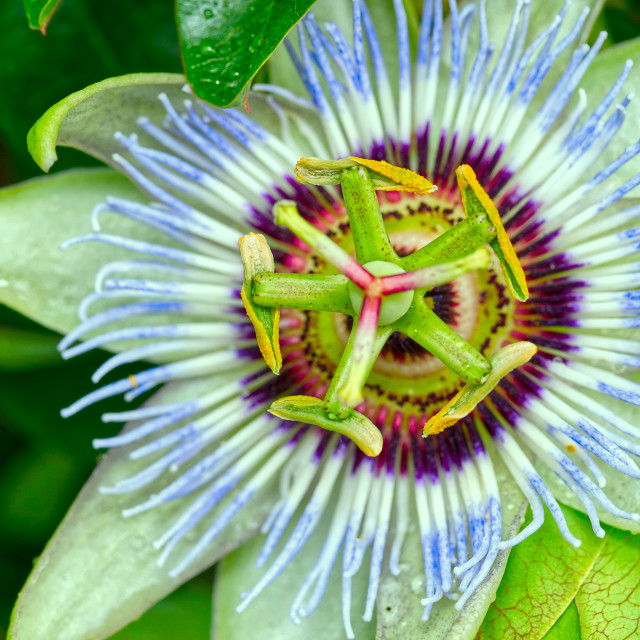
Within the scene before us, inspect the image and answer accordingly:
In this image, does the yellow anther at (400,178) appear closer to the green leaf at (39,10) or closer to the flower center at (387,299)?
the flower center at (387,299)

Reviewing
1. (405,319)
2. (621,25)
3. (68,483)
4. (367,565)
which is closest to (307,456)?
(367,565)

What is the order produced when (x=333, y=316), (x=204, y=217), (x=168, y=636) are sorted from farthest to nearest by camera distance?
(x=168, y=636) → (x=333, y=316) → (x=204, y=217)

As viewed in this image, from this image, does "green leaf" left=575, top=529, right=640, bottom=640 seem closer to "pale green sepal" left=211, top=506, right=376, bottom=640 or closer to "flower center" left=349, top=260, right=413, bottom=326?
"pale green sepal" left=211, top=506, right=376, bottom=640

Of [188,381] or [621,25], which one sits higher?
[621,25]

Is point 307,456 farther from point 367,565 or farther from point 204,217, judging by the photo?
point 204,217

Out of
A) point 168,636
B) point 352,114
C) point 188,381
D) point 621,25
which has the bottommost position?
point 168,636

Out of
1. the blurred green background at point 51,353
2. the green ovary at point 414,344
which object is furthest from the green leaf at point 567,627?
the blurred green background at point 51,353

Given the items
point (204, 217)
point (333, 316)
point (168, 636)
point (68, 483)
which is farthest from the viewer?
point (68, 483)
